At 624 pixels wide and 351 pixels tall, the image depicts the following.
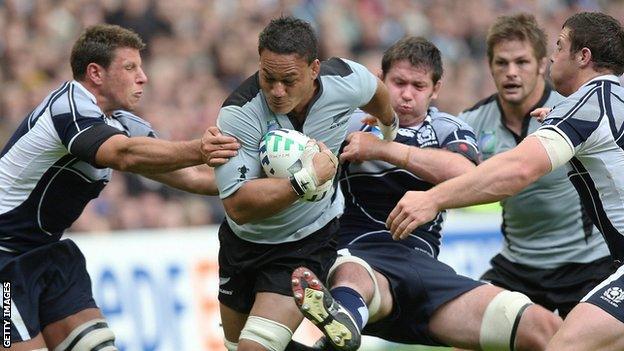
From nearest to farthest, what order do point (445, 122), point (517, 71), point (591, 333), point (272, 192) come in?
1. point (591, 333)
2. point (272, 192)
3. point (445, 122)
4. point (517, 71)

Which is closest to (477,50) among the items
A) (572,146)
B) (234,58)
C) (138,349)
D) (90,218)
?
(234,58)

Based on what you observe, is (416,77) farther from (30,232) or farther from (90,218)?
(90,218)

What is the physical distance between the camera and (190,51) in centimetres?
1590

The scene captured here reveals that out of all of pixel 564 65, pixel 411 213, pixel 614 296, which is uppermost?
pixel 564 65

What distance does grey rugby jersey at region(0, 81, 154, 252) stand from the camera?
7781 millimetres

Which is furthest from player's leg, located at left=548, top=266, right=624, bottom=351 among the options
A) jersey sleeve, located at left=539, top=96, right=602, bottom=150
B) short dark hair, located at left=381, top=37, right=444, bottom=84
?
short dark hair, located at left=381, top=37, right=444, bottom=84

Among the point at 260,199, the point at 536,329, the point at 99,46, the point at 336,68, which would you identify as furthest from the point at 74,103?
the point at 536,329

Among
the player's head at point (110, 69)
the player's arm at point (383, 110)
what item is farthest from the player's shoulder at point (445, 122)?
the player's head at point (110, 69)

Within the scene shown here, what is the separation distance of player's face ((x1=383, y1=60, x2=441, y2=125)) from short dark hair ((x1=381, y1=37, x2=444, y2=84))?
0.10 feet

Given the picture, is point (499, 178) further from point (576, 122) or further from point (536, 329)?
point (536, 329)

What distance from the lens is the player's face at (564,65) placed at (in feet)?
24.1

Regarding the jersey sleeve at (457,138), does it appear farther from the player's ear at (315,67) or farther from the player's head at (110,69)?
the player's head at (110,69)

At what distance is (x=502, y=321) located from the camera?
7.71 meters

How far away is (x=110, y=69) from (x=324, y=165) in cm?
194
